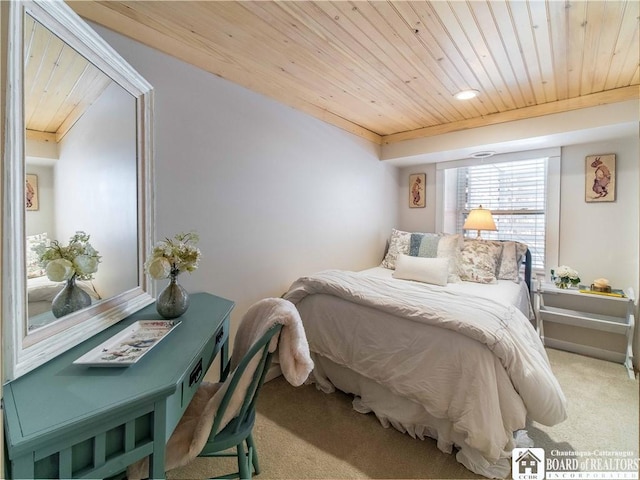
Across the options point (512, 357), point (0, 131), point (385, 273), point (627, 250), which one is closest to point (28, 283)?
point (0, 131)

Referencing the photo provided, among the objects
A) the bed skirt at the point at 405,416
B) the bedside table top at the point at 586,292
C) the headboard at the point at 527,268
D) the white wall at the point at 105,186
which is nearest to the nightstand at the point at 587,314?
the bedside table top at the point at 586,292

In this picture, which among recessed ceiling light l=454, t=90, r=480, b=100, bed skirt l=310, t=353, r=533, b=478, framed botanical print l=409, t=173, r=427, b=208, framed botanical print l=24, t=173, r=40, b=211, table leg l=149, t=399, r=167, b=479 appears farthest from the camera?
framed botanical print l=409, t=173, r=427, b=208

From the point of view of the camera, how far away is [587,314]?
274 centimetres

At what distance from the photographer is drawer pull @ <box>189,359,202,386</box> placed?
102 cm

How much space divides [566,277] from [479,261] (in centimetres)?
77

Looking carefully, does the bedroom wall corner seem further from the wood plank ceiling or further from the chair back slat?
the chair back slat

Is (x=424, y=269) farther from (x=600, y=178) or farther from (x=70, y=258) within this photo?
Answer: (x=70, y=258)

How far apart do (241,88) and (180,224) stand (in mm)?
1114

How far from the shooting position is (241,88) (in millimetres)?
2131

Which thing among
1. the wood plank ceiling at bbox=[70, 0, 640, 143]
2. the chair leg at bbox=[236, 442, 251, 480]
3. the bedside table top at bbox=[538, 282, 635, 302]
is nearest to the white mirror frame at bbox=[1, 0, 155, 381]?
the wood plank ceiling at bbox=[70, 0, 640, 143]

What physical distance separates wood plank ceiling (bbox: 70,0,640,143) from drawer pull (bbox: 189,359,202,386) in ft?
5.37

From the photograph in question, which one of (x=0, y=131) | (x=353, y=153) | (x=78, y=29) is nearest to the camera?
(x=0, y=131)

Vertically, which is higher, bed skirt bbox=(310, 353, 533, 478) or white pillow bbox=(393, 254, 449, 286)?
white pillow bbox=(393, 254, 449, 286)

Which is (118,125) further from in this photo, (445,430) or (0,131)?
(445,430)
